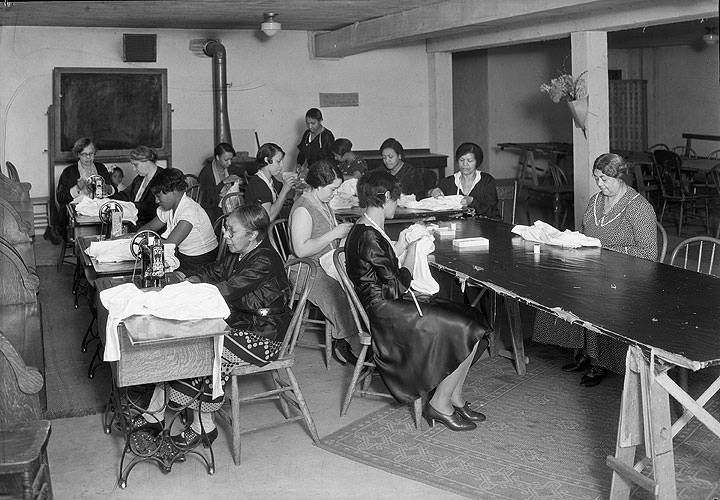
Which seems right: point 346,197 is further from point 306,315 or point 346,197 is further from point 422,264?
point 422,264

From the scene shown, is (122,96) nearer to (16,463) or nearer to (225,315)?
(225,315)

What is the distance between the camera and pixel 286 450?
4.25 m

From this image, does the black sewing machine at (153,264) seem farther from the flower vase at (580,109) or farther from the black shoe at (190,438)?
the flower vase at (580,109)

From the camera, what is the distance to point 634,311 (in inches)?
145

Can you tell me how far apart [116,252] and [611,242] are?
2.66 m

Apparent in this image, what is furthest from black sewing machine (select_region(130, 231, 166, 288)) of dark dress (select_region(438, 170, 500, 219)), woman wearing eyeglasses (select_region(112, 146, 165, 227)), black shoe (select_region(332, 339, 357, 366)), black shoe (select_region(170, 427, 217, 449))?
dark dress (select_region(438, 170, 500, 219))

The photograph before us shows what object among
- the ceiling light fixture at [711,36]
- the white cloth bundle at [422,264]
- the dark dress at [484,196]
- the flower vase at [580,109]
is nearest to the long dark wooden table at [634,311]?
the white cloth bundle at [422,264]

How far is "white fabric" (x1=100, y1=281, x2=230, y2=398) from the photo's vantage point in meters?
3.60

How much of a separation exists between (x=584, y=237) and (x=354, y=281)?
134 centimetres

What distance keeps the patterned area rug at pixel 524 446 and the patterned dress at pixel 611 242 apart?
0.21m

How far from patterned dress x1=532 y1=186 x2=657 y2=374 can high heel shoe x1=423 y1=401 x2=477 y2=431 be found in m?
0.93

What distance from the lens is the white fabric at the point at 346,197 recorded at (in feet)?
22.7

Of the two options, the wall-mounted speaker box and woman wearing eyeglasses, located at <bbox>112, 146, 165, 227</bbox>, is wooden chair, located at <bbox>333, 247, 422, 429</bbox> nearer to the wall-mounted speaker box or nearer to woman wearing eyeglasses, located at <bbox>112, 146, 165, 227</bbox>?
woman wearing eyeglasses, located at <bbox>112, 146, 165, 227</bbox>

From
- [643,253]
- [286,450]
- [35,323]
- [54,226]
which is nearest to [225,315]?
[286,450]
